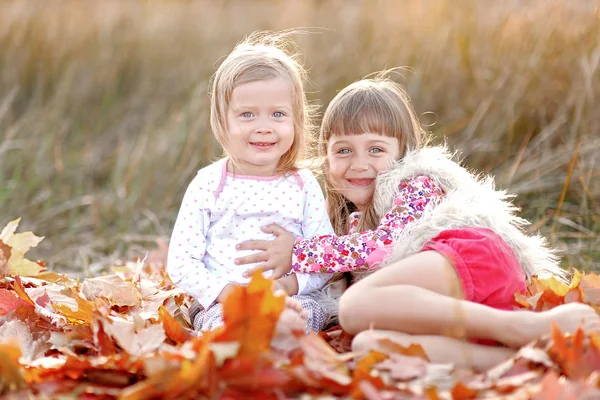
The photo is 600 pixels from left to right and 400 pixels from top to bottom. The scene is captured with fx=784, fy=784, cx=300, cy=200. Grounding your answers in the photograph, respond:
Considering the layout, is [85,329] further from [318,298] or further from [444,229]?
[444,229]

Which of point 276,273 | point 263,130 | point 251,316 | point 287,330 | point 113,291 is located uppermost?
point 263,130

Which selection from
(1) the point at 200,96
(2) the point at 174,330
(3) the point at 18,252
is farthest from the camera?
(1) the point at 200,96

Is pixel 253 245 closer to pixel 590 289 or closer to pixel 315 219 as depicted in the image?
pixel 315 219

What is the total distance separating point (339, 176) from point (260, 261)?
40cm

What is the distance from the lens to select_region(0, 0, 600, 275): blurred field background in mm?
4223

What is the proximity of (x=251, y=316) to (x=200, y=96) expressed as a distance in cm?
374

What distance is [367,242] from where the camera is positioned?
241 centimetres

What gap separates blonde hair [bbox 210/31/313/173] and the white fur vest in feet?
1.13

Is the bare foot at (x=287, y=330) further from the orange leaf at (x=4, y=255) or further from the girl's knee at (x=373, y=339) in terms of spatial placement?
the orange leaf at (x=4, y=255)

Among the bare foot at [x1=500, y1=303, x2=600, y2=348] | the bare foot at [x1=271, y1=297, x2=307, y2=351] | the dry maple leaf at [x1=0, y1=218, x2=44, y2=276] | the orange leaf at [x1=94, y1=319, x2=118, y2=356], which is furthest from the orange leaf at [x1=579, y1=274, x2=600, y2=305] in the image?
the dry maple leaf at [x1=0, y1=218, x2=44, y2=276]

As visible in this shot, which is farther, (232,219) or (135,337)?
(232,219)

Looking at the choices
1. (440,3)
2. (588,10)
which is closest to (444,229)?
(588,10)

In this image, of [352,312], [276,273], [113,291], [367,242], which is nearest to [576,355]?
[352,312]

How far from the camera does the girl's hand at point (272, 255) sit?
2.50 meters
